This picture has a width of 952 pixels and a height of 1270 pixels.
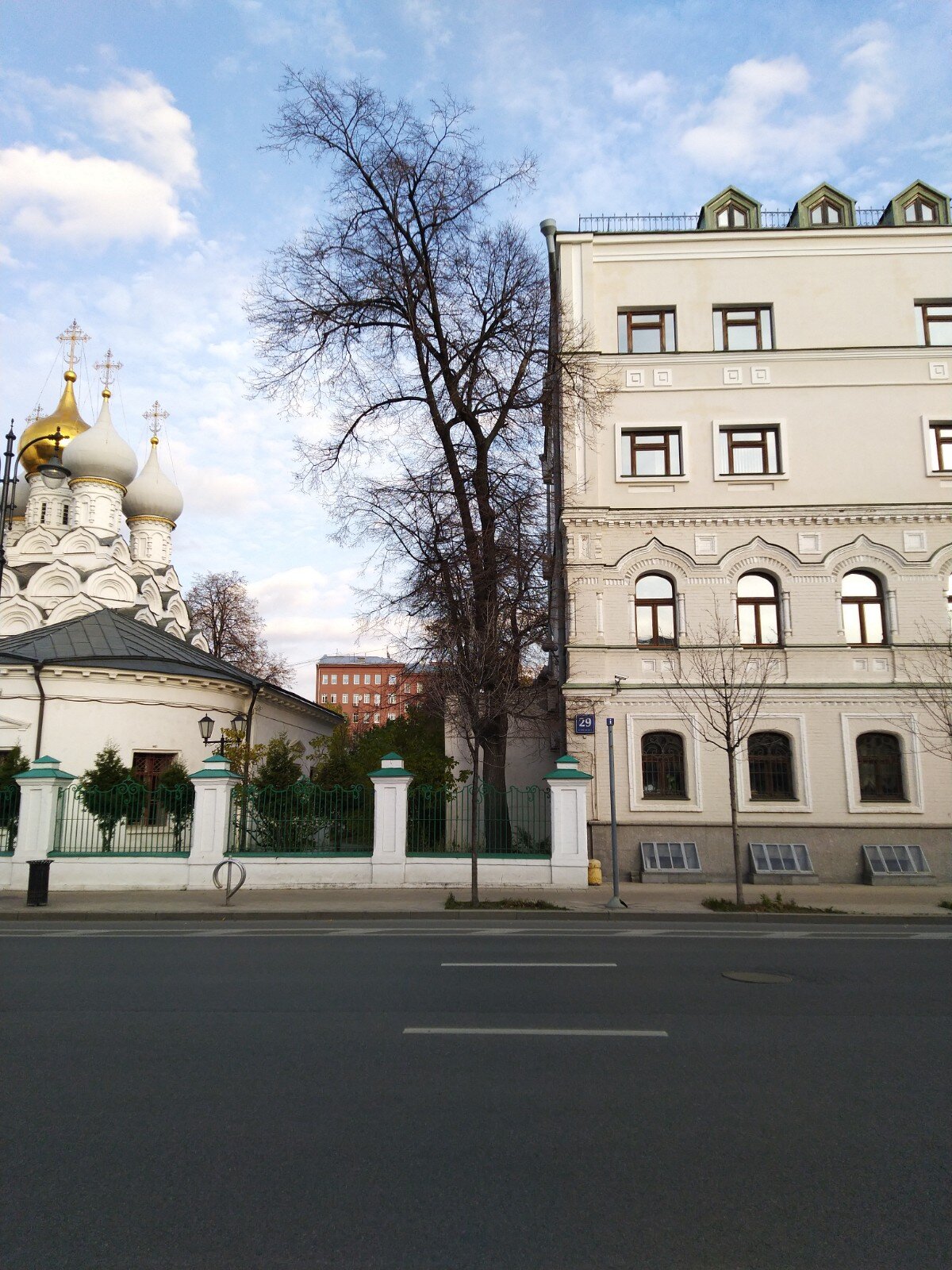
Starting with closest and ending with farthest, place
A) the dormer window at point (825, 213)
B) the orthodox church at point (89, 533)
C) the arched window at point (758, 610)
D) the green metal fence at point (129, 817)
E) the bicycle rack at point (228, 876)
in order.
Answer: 1. the bicycle rack at point (228, 876)
2. the green metal fence at point (129, 817)
3. the arched window at point (758, 610)
4. the dormer window at point (825, 213)
5. the orthodox church at point (89, 533)

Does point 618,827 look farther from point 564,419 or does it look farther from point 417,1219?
point 417,1219

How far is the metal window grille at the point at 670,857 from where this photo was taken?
62.2 ft

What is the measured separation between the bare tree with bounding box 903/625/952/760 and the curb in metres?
5.86

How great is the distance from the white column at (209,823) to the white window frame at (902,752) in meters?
13.0

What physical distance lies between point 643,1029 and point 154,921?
10.3 m

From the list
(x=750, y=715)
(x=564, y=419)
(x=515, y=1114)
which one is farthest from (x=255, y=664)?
(x=515, y=1114)

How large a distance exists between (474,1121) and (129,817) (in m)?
15.8

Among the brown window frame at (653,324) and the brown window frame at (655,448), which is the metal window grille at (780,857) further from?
the brown window frame at (653,324)

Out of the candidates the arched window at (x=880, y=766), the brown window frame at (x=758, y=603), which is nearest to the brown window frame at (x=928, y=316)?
the brown window frame at (x=758, y=603)

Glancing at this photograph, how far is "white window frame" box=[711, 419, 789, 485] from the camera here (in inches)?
818

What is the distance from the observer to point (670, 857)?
19141mm

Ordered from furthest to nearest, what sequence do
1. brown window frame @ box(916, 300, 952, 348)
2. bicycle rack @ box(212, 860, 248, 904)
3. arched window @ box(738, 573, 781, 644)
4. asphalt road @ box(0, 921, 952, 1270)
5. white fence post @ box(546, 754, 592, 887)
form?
brown window frame @ box(916, 300, 952, 348) < arched window @ box(738, 573, 781, 644) < white fence post @ box(546, 754, 592, 887) < bicycle rack @ box(212, 860, 248, 904) < asphalt road @ box(0, 921, 952, 1270)

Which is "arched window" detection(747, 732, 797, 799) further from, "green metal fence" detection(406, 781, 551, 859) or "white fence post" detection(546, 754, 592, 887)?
"green metal fence" detection(406, 781, 551, 859)

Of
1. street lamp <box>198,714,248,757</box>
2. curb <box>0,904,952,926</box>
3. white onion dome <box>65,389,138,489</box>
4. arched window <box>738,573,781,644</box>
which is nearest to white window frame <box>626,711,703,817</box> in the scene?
arched window <box>738,573,781,644</box>
